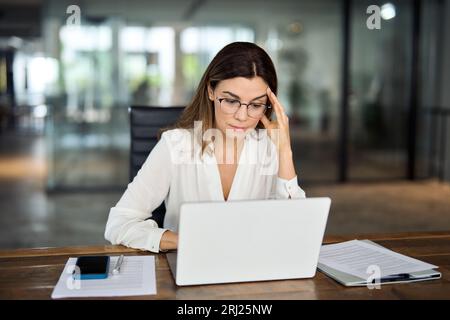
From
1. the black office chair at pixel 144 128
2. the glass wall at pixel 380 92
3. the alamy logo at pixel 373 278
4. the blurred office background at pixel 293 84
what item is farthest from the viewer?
the glass wall at pixel 380 92

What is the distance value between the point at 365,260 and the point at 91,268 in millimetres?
650

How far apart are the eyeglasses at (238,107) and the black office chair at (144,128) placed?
0.53m

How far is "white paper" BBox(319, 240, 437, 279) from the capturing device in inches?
52.4

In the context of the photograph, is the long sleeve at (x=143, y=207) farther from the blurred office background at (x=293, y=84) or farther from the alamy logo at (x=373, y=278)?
the blurred office background at (x=293, y=84)

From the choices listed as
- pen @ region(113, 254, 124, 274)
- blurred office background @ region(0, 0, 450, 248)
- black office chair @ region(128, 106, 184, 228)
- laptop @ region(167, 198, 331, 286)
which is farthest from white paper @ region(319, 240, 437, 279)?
blurred office background @ region(0, 0, 450, 248)

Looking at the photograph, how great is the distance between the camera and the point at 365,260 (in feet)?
4.64

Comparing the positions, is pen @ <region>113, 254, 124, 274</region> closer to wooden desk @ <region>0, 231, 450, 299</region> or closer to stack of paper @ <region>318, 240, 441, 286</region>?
wooden desk @ <region>0, 231, 450, 299</region>

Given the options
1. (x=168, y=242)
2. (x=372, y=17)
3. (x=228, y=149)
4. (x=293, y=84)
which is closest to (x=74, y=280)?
(x=168, y=242)

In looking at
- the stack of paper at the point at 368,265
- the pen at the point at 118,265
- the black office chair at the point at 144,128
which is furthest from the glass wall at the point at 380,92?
the pen at the point at 118,265

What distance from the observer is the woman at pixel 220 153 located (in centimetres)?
164

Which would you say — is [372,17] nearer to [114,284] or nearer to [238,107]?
[238,107]

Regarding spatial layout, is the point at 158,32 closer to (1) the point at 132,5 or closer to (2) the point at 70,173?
(1) the point at 132,5

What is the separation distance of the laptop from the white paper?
14 cm

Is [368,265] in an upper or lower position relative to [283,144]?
lower
